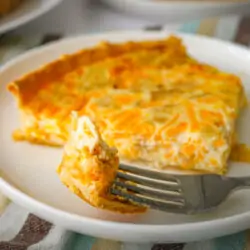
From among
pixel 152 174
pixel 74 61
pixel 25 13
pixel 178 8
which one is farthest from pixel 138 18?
pixel 152 174

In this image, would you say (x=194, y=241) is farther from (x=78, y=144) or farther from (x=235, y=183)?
(x=78, y=144)

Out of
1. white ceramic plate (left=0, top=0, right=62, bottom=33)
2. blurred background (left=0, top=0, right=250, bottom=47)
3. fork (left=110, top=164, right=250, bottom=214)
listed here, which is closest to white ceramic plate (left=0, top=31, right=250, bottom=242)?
fork (left=110, top=164, right=250, bottom=214)

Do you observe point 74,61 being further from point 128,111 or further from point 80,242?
point 80,242

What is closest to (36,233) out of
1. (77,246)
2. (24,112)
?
(77,246)

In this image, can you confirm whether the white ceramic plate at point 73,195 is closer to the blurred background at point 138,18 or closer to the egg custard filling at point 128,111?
→ the egg custard filling at point 128,111

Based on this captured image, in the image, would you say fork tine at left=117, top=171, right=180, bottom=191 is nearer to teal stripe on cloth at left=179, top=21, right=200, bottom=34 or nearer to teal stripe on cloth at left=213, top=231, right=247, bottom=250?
teal stripe on cloth at left=213, top=231, right=247, bottom=250

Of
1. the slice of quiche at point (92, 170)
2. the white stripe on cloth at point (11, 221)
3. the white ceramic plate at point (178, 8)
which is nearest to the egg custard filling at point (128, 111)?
the slice of quiche at point (92, 170)
